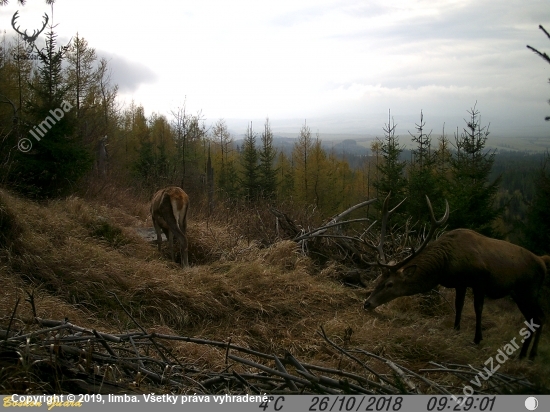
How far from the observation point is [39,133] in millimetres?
10938

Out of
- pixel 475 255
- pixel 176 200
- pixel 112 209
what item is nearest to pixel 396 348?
pixel 475 255

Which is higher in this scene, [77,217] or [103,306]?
[77,217]

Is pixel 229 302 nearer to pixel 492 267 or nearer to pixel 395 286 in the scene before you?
pixel 395 286

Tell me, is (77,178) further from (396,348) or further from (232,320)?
(396,348)

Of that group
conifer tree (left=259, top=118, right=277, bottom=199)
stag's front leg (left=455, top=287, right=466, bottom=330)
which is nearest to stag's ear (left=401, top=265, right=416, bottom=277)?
stag's front leg (left=455, top=287, right=466, bottom=330)

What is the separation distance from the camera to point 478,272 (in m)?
5.45

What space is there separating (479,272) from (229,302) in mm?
3320

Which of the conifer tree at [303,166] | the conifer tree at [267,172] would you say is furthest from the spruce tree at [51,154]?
the conifer tree at [303,166]

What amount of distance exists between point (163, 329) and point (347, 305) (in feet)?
9.76

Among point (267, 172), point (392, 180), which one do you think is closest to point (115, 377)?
point (392, 180)

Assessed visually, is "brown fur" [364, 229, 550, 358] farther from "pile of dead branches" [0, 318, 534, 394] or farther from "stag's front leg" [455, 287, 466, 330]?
"pile of dead branches" [0, 318, 534, 394]

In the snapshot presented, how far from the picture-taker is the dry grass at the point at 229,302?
5.40 m

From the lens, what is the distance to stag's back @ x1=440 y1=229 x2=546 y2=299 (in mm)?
5461

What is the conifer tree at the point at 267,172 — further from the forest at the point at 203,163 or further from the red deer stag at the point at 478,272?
the red deer stag at the point at 478,272
